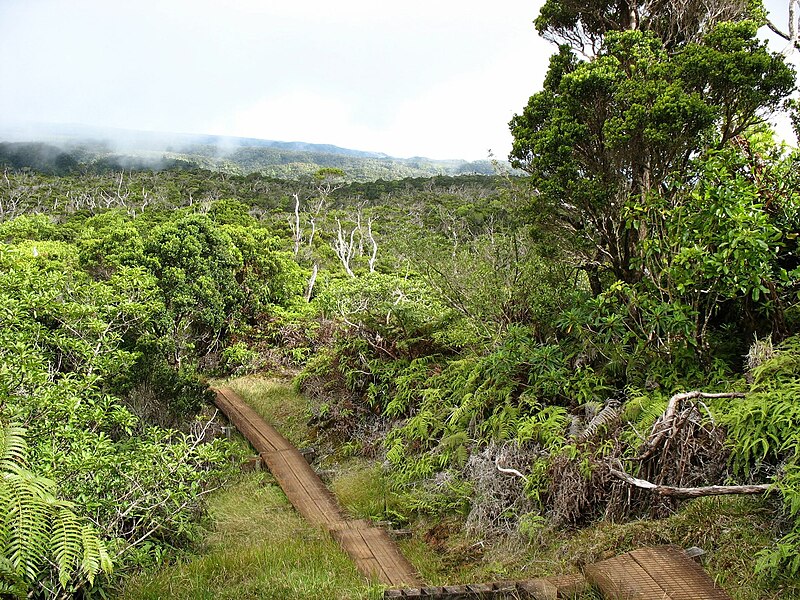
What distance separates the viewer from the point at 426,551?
5.96 metres

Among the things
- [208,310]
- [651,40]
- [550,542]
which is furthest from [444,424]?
[208,310]

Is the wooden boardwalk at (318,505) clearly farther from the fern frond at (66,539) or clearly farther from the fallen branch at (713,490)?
the fern frond at (66,539)

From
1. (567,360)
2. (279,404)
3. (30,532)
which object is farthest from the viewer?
(279,404)

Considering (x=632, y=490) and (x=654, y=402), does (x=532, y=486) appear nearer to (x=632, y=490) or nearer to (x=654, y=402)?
(x=632, y=490)

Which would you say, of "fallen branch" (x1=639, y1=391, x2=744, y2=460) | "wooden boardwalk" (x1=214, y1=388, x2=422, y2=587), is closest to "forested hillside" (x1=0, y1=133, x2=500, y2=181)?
"wooden boardwalk" (x1=214, y1=388, x2=422, y2=587)

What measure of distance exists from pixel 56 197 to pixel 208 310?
46991 mm

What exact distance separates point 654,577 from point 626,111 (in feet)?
13.8

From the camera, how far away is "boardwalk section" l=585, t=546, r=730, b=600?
3691 millimetres

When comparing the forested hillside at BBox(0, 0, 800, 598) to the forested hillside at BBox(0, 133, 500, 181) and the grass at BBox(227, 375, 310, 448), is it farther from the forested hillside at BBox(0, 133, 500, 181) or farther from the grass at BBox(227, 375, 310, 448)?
the forested hillside at BBox(0, 133, 500, 181)

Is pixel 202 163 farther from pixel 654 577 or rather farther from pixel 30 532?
pixel 654 577

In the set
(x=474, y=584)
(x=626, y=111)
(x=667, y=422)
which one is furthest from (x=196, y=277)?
(x=667, y=422)

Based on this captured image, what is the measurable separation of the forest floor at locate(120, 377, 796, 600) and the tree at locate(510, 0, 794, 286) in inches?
112

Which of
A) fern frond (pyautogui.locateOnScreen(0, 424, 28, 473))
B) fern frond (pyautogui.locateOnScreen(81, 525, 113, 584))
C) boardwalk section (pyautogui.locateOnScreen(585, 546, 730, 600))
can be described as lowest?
fern frond (pyautogui.locateOnScreen(81, 525, 113, 584))

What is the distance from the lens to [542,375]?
684 centimetres
